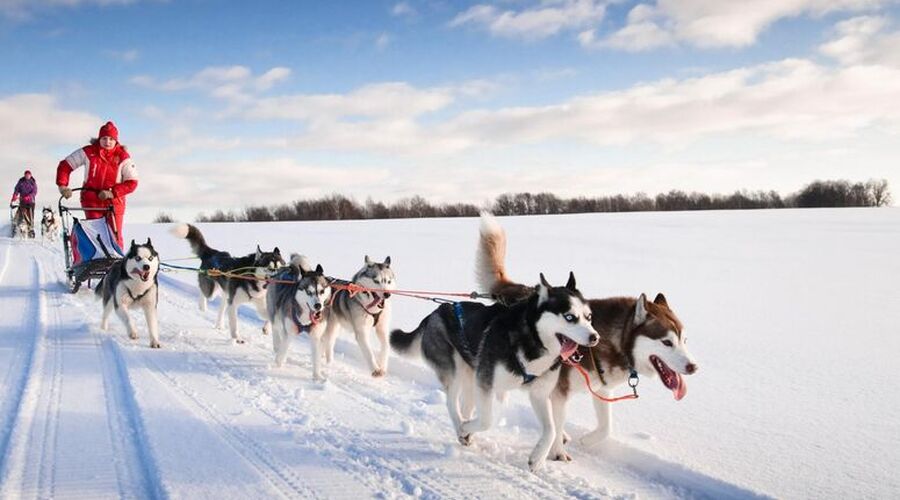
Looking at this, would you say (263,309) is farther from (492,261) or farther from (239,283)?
(492,261)

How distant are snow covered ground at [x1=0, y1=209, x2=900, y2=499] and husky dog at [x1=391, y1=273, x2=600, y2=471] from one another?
0.23 m

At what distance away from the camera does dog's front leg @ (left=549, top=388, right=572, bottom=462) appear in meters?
3.31

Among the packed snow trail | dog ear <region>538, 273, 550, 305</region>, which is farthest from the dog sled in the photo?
dog ear <region>538, 273, 550, 305</region>

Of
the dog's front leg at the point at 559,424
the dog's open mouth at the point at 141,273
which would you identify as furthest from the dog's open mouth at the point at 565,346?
the dog's open mouth at the point at 141,273

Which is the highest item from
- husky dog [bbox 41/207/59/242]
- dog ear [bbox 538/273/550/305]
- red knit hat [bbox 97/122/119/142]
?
red knit hat [bbox 97/122/119/142]

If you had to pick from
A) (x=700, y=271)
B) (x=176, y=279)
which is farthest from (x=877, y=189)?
(x=176, y=279)

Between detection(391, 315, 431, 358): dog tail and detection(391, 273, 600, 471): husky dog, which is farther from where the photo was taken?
detection(391, 315, 431, 358): dog tail

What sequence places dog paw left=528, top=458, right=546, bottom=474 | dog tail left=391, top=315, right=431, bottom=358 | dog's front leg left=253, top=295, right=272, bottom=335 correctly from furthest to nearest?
dog's front leg left=253, top=295, right=272, bottom=335 → dog tail left=391, top=315, right=431, bottom=358 → dog paw left=528, top=458, right=546, bottom=474

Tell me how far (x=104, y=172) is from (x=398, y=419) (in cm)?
633

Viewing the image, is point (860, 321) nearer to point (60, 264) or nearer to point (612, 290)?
point (612, 290)

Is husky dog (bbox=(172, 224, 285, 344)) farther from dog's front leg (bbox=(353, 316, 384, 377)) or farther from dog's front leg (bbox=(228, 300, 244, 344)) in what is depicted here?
dog's front leg (bbox=(353, 316, 384, 377))

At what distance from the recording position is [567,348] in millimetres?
3146

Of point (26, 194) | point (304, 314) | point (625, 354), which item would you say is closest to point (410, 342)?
point (304, 314)

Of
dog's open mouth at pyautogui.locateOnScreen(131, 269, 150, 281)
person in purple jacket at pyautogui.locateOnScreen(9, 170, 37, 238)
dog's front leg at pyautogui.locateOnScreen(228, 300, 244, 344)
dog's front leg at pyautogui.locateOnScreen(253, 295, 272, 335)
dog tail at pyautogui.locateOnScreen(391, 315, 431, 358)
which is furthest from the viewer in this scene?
person in purple jacket at pyautogui.locateOnScreen(9, 170, 37, 238)
